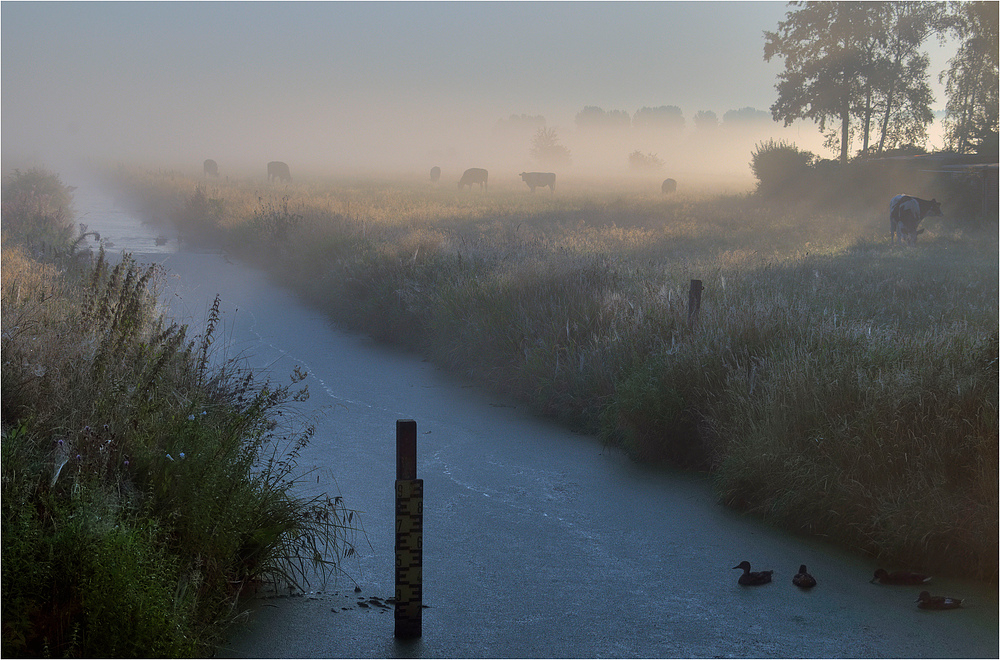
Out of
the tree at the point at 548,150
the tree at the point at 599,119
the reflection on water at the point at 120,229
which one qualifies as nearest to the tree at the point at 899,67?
the reflection on water at the point at 120,229

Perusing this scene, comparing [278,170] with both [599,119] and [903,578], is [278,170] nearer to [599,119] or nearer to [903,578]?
[903,578]

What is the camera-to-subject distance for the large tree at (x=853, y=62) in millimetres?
34906

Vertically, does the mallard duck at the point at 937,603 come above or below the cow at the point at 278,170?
below

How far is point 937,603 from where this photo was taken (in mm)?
4723

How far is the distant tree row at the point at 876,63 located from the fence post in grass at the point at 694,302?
2963 cm

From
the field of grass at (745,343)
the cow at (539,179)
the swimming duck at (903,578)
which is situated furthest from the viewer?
the cow at (539,179)

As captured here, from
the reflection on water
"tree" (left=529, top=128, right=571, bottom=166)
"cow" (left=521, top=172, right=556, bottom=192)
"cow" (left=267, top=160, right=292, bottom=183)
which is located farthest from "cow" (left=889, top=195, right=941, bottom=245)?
"tree" (left=529, top=128, right=571, bottom=166)

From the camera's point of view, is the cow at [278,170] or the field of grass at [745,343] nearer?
the field of grass at [745,343]

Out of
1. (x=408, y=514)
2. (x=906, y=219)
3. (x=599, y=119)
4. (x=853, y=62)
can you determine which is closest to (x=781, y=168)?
(x=853, y=62)

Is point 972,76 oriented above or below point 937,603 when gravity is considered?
above

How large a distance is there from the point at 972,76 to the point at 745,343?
35.9m

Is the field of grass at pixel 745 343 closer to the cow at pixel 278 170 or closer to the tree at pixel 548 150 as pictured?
the cow at pixel 278 170

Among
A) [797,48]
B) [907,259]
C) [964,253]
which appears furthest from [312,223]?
[797,48]

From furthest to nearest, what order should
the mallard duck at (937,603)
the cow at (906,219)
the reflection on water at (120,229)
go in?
the reflection on water at (120,229), the cow at (906,219), the mallard duck at (937,603)
